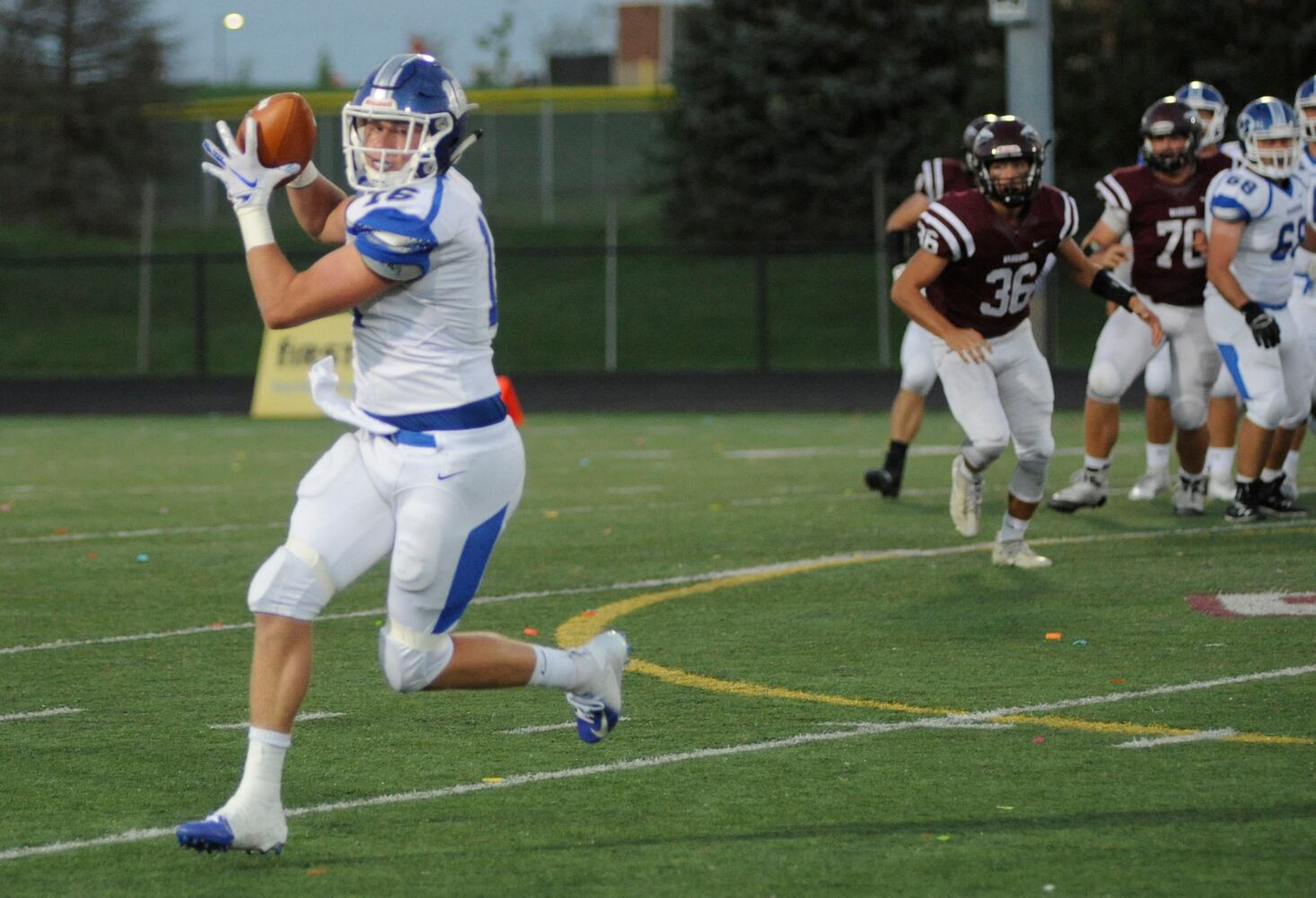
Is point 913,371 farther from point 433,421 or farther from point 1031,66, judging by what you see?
point 1031,66

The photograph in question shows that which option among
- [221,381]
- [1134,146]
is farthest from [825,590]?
[1134,146]

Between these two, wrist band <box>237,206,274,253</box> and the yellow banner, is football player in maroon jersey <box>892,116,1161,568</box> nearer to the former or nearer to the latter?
wrist band <box>237,206,274,253</box>

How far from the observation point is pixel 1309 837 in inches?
164

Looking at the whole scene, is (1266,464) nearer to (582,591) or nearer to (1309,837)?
(582,591)

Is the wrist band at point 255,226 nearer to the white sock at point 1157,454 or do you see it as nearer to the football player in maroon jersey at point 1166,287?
the football player in maroon jersey at point 1166,287

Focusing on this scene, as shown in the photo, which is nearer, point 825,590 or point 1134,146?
point 825,590

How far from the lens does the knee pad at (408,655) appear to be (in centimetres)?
441

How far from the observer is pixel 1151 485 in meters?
10.4

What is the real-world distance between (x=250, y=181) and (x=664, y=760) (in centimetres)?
176

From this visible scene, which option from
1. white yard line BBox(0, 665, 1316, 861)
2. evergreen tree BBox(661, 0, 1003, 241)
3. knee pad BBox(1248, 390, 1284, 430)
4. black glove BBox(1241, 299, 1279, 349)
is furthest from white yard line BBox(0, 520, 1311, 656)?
evergreen tree BBox(661, 0, 1003, 241)

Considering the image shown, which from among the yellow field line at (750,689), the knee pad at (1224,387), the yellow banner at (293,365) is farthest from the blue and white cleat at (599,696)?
the yellow banner at (293,365)

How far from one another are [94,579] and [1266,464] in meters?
5.58

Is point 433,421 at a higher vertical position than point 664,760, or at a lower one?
higher

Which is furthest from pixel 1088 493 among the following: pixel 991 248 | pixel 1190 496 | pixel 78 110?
pixel 78 110
